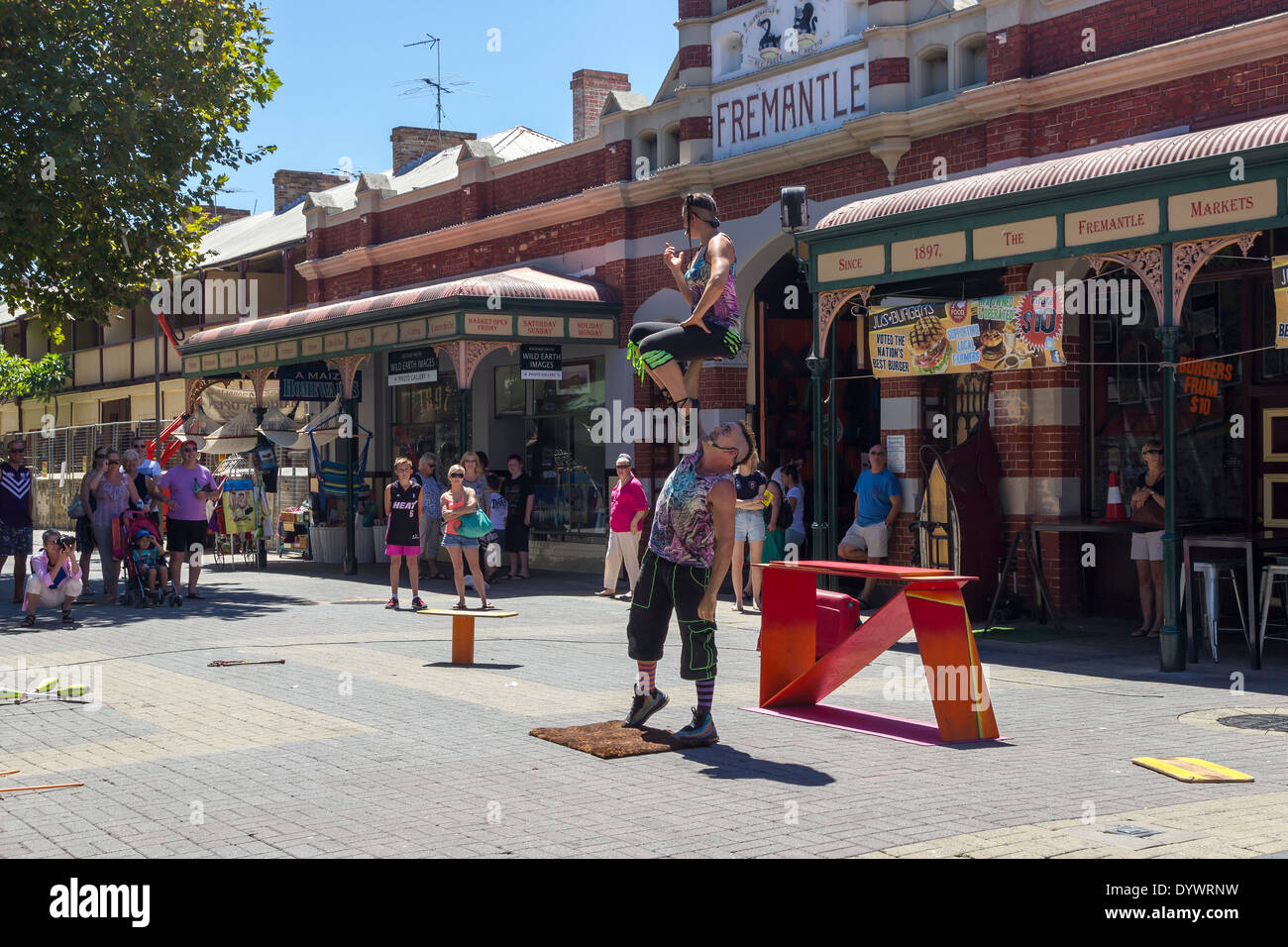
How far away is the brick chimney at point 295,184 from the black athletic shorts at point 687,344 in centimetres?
3576

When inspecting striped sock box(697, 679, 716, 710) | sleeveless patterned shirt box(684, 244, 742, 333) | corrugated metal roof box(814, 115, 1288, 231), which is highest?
corrugated metal roof box(814, 115, 1288, 231)

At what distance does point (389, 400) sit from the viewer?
2666cm

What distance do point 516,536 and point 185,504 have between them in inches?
202

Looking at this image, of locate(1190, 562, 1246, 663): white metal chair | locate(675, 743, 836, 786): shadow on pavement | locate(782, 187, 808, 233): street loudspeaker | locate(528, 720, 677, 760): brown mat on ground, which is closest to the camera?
locate(675, 743, 836, 786): shadow on pavement

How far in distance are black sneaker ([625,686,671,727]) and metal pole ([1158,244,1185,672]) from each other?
15.6 ft

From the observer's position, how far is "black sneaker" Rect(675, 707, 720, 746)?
25.5ft

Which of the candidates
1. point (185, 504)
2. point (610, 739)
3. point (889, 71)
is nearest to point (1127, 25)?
point (889, 71)

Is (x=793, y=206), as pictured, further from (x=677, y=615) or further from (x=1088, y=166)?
(x=677, y=615)

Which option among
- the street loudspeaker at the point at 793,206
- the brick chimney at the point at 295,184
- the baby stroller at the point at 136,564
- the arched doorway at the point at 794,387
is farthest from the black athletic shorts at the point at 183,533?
the brick chimney at the point at 295,184

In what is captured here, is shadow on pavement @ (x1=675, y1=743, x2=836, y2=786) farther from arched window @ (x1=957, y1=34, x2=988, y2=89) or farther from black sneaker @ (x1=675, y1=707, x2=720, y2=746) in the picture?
arched window @ (x1=957, y1=34, x2=988, y2=89)

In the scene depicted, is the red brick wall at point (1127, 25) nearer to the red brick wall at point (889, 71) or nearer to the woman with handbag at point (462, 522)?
the red brick wall at point (889, 71)

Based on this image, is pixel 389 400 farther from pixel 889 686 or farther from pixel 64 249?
pixel 889 686

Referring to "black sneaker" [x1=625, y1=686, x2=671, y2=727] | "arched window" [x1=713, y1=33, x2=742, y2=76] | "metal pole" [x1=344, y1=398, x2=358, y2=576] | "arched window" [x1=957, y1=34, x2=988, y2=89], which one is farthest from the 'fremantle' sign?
"black sneaker" [x1=625, y1=686, x2=671, y2=727]

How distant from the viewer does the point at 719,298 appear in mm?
7672
